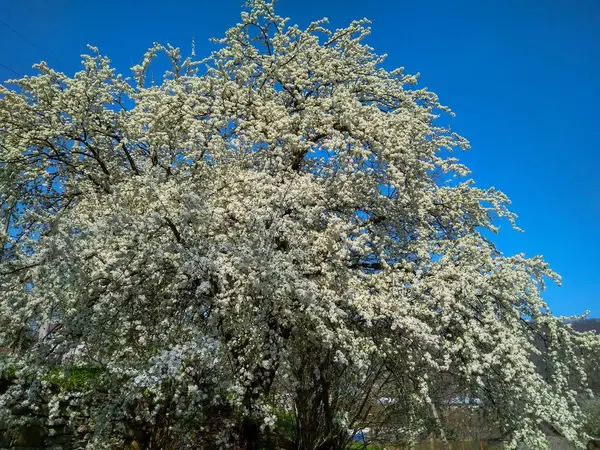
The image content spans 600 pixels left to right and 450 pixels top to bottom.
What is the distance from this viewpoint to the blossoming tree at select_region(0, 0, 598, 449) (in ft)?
21.0

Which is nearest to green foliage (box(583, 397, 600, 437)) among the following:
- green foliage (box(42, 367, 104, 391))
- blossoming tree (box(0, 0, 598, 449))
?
blossoming tree (box(0, 0, 598, 449))

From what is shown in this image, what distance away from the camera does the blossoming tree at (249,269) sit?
6410mm

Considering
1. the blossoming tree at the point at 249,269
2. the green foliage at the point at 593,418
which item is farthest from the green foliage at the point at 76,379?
the green foliage at the point at 593,418

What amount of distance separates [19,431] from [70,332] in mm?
2816

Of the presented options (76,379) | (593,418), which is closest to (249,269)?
(76,379)

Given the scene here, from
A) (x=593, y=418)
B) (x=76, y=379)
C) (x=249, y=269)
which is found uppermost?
(x=593, y=418)

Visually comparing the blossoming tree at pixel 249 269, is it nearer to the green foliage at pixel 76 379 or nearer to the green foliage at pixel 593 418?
the green foliage at pixel 76 379

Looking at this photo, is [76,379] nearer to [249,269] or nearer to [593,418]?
[249,269]

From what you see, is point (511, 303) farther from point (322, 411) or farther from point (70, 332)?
point (70, 332)

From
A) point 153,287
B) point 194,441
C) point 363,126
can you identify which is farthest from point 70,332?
point 363,126

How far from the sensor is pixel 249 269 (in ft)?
20.4

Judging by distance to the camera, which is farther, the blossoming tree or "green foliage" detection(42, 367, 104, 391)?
"green foliage" detection(42, 367, 104, 391)

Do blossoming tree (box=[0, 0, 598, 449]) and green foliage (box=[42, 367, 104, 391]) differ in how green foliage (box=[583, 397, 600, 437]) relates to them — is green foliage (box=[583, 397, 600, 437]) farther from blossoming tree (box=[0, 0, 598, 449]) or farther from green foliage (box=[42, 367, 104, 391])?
green foliage (box=[42, 367, 104, 391])

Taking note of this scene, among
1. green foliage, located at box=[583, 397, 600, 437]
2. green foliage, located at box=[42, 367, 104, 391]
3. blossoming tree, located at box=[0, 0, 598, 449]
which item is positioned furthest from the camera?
green foliage, located at box=[583, 397, 600, 437]
